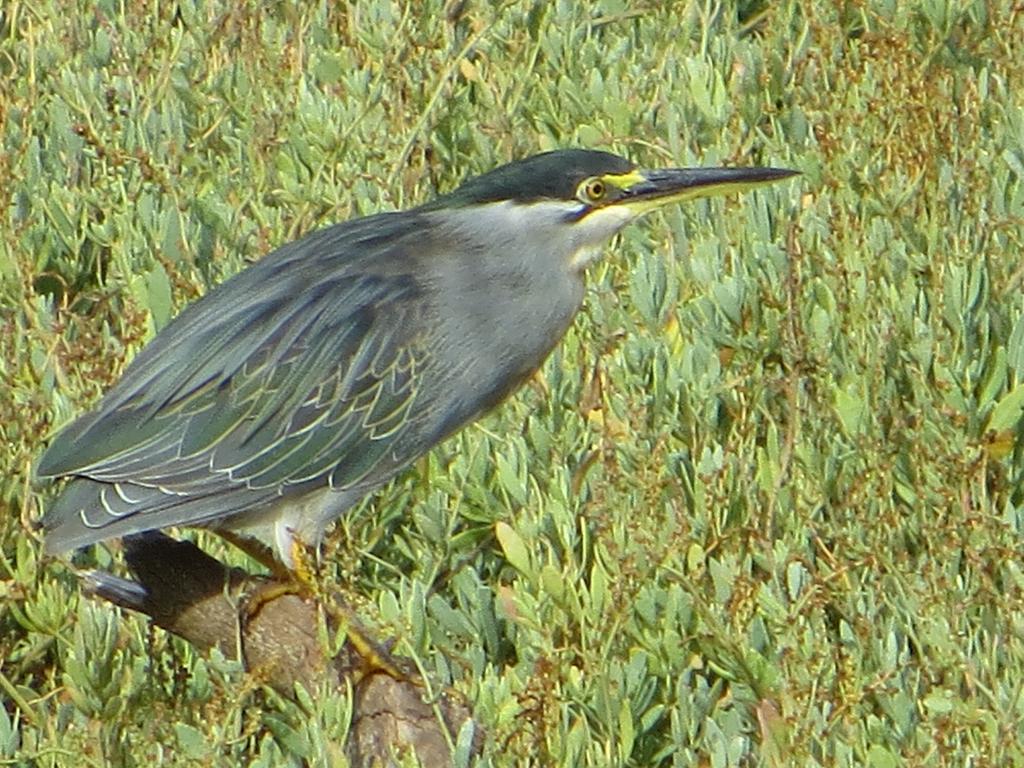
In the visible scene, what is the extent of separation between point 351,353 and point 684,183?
30.6 inches

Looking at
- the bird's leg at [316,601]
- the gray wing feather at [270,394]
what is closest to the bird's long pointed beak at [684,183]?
the gray wing feather at [270,394]

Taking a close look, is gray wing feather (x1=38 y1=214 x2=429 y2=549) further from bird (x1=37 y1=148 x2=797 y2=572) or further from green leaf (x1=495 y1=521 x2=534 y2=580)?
green leaf (x1=495 y1=521 x2=534 y2=580)

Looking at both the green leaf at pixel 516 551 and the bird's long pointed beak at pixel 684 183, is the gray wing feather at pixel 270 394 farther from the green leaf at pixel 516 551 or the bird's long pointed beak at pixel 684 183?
the bird's long pointed beak at pixel 684 183

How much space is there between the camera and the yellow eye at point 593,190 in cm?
447

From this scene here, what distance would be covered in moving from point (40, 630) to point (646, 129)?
247cm

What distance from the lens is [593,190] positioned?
4480mm

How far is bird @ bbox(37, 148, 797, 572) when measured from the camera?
14.1ft

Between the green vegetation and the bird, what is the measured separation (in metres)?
0.20

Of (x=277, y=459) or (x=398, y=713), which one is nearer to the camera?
(x=398, y=713)

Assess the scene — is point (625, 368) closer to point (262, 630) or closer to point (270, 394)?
point (270, 394)

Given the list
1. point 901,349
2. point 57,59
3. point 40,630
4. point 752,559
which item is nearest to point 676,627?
point 752,559

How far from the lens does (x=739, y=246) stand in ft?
17.7

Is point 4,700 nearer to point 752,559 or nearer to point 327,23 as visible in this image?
point 752,559

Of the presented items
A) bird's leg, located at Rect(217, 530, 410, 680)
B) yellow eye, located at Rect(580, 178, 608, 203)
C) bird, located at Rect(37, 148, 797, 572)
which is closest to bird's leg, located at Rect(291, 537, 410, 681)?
bird's leg, located at Rect(217, 530, 410, 680)
